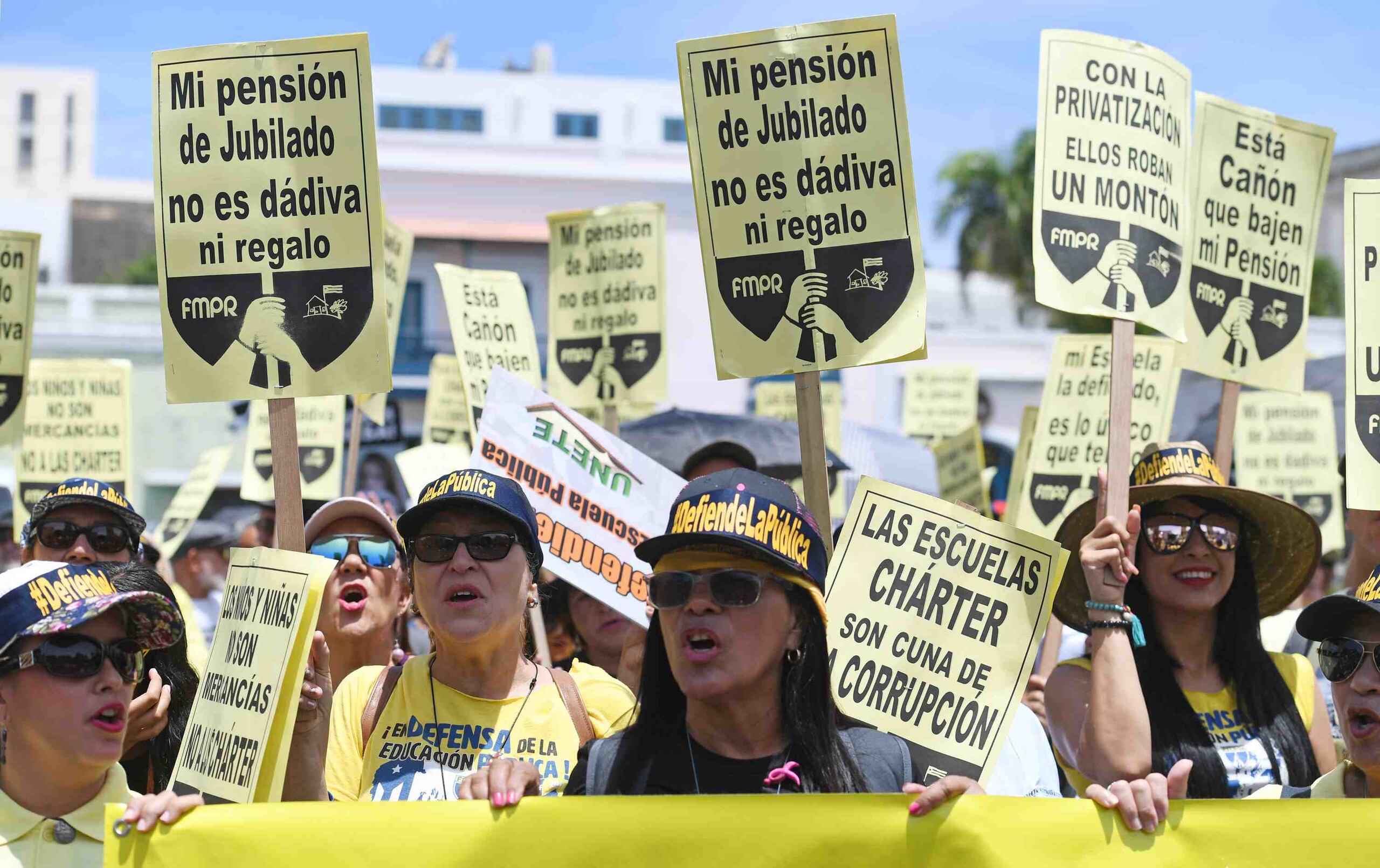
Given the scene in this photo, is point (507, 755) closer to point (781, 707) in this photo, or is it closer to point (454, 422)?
point (781, 707)

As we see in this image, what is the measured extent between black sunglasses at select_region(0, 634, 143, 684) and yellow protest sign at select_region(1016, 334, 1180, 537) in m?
4.54

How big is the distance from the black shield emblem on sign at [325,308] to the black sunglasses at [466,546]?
0.49 metres

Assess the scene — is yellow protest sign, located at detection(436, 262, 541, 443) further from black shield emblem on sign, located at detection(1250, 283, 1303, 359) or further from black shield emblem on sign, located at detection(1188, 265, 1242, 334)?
black shield emblem on sign, located at detection(1250, 283, 1303, 359)

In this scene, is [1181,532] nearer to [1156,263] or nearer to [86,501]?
[1156,263]

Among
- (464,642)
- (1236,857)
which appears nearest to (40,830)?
(464,642)

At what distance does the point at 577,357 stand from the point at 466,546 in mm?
3536

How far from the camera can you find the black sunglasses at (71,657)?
2945mm

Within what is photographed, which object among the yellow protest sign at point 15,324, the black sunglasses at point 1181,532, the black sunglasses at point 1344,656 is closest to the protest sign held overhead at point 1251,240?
the black sunglasses at point 1181,532

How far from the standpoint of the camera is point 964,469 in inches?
389

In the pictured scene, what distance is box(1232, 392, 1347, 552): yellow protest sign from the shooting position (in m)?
8.78

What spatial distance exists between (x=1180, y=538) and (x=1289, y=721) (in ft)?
1.77

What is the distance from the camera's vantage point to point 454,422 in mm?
9719

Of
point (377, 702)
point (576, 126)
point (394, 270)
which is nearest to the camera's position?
point (377, 702)

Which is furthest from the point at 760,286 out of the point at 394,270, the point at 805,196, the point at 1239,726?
the point at 394,270
